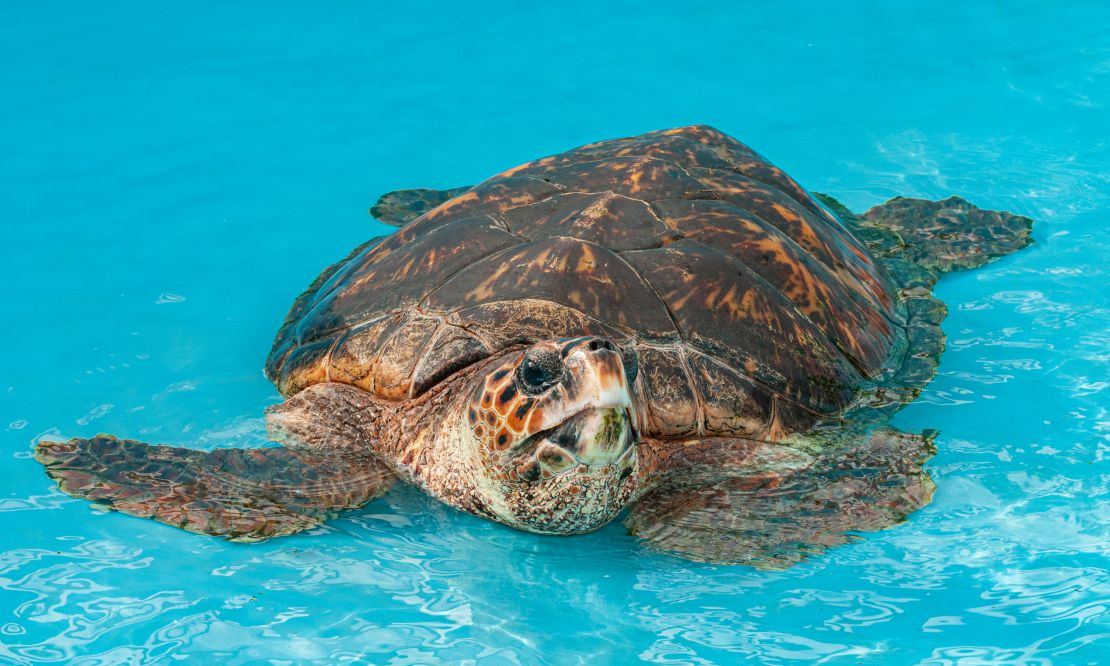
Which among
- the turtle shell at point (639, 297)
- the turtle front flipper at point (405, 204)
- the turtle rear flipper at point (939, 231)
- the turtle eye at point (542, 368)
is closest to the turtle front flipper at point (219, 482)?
the turtle shell at point (639, 297)

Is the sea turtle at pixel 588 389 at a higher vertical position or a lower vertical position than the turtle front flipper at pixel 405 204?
lower

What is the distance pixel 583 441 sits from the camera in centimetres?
371

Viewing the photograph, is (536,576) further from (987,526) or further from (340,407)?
(987,526)

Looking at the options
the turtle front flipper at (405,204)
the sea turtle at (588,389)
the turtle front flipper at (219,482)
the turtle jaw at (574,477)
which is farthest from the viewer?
the turtle front flipper at (405,204)

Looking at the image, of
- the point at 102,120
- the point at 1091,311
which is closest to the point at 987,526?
the point at 1091,311

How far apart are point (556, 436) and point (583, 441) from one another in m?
0.09

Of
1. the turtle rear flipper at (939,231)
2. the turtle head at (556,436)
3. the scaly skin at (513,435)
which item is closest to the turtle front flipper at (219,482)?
the scaly skin at (513,435)

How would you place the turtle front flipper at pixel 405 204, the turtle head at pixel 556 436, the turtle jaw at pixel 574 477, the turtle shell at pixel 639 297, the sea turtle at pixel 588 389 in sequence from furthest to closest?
1. the turtle front flipper at pixel 405 204
2. the turtle shell at pixel 639 297
3. the sea turtle at pixel 588 389
4. the turtle jaw at pixel 574 477
5. the turtle head at pixel 556 436

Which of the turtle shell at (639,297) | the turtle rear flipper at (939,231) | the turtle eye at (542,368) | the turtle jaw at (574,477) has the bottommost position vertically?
the turtle jaw at (574,477)

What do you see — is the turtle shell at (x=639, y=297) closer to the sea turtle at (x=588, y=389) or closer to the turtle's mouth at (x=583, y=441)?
the sea turtle at (x=588, y=389)

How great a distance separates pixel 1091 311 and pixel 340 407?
4.09 meters

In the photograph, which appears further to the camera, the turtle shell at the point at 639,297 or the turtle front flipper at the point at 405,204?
the turtle front flipper at the point at 405,204

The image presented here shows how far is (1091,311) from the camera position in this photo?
588 cm

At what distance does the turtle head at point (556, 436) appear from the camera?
359 centimetres
